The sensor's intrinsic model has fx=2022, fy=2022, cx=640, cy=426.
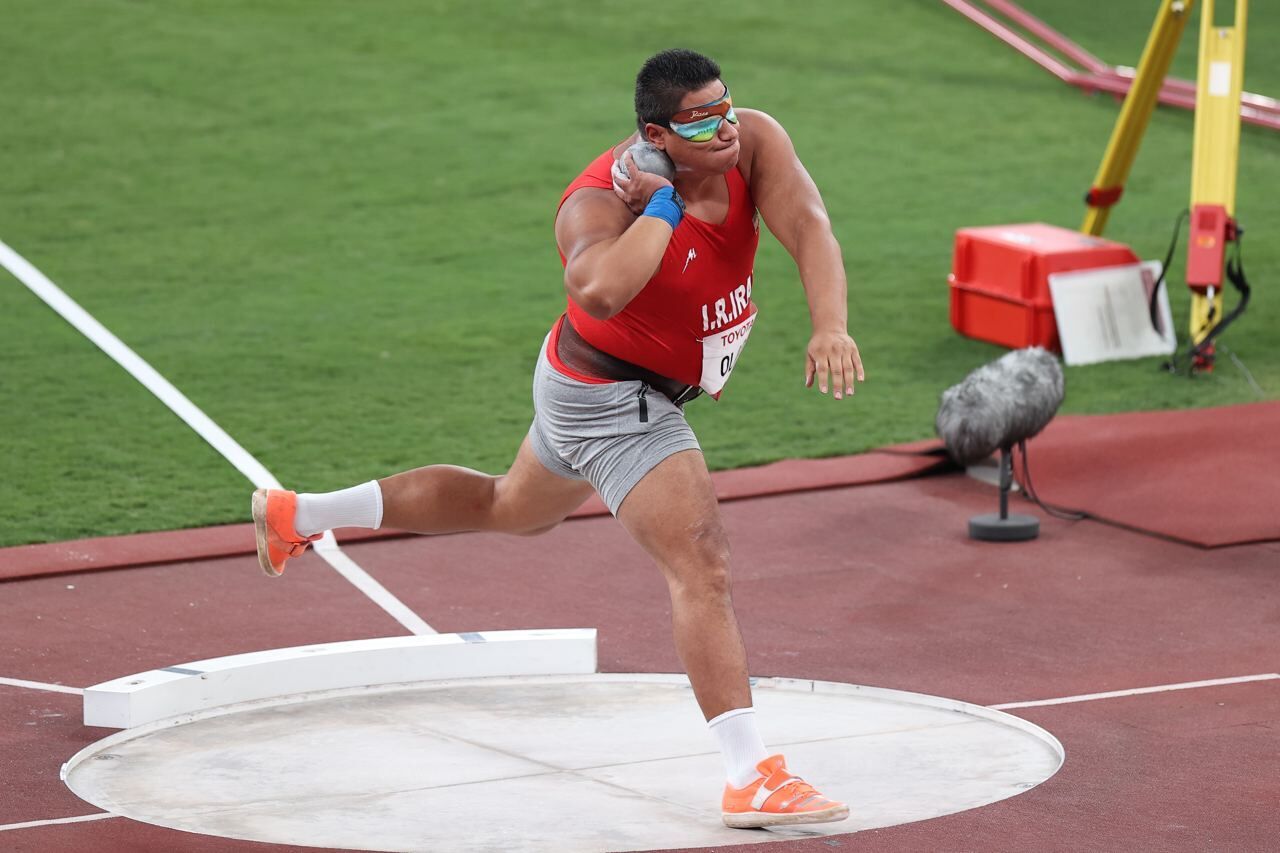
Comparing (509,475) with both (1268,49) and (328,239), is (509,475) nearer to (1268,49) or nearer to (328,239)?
(328,239)

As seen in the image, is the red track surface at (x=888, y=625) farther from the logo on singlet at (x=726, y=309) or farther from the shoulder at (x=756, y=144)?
the shoulder at (x=756, y=144)

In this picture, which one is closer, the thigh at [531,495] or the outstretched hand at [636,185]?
the outstretched hand at [636,185]

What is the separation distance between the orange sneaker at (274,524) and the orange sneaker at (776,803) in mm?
1584

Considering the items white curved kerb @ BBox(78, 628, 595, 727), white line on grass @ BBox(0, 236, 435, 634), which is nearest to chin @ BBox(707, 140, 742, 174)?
white curved kerb @ BBox(78, 628, 595, 727)

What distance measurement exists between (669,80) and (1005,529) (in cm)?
332

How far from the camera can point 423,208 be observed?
42.4ft

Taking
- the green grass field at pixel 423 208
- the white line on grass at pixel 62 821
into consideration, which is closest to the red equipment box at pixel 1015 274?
the green grass field at pixel 423 208

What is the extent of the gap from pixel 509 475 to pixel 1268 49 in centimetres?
1305

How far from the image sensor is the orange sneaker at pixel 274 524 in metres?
5.44

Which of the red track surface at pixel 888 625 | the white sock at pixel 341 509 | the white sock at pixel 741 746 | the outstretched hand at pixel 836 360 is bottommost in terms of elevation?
the red track surface at pixel 888 625

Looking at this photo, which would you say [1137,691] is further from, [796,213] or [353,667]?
[353,667]

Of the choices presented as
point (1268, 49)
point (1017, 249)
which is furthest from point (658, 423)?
point (1268, 49)

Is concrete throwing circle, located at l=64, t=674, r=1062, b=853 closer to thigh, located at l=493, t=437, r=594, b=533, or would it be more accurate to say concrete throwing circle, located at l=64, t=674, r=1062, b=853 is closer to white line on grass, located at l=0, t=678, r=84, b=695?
white line on grass, located at l=0, t=678, r=84, b=695

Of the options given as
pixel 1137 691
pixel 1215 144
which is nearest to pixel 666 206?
pixel 1137 691
